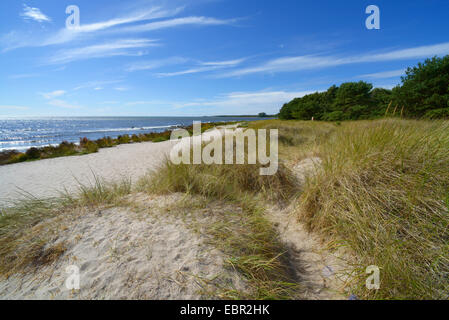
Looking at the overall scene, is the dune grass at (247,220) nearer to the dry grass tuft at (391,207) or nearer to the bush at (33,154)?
the dry grass tuft at (391,207)

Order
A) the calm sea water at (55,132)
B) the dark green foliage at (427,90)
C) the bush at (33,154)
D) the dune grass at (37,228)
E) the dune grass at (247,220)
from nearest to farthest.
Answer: the dune grass at (247,220) < the dune grass at (37,228) < the bush at (33,154) < the dark green foliage at (427,90) < the calm sea water at (55,132)

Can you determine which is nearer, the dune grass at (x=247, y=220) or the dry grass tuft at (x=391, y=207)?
the dry grass tuft at (x=391, y=207)

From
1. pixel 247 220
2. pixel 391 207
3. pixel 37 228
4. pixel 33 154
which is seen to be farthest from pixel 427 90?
pixel 33 154

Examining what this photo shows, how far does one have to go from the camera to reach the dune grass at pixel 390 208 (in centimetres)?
152

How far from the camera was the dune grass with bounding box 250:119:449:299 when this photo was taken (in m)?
1.52

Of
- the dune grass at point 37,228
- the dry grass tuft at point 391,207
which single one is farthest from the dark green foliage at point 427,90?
the dune grass at point 37,228

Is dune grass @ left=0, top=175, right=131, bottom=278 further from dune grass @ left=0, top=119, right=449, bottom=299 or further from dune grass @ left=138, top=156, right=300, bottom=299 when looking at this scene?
dune grass @ left=138, top=156, right=300, bottom=299

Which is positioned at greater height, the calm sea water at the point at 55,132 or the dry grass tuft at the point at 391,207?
the calm sea water at the point at 55,132

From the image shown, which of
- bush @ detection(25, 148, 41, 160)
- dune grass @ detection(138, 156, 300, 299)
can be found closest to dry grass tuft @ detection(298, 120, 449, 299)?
dune grass @ detection(138, 156, 300, 299)

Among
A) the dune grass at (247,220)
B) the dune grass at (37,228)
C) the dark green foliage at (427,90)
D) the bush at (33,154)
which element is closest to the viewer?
the dune grass at (247,220)

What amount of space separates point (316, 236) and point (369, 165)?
4.28ft
